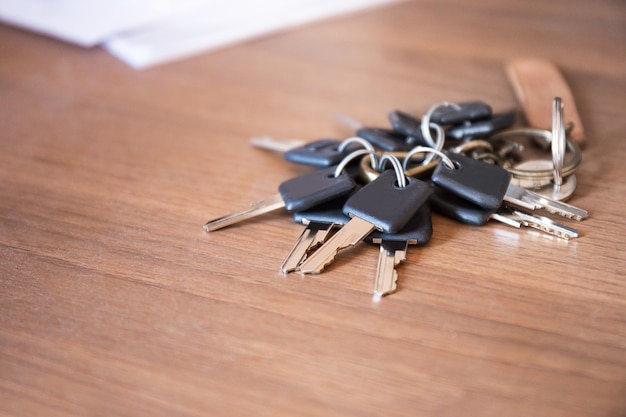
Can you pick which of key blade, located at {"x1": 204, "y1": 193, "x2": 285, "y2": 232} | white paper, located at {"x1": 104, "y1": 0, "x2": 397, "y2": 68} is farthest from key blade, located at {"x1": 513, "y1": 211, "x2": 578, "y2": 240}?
white paper, located at {"x1": 104, "y1": 0, "x2": 397, "y2": 68}

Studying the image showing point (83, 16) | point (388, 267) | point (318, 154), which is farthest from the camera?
point (83, 16)

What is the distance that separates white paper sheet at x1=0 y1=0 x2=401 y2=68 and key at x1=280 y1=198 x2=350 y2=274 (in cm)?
42

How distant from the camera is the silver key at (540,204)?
640 millimetres

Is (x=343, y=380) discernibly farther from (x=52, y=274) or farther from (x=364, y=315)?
(x=52, y=274)

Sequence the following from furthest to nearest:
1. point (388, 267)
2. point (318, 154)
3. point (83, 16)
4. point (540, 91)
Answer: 1. point (83, 16)
2. point (540, 91)
3. point (318, 154)
4. point (388, 267)

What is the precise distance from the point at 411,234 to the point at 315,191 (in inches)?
3.5

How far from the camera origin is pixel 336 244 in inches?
23.5

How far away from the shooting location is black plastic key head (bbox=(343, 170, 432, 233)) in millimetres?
590

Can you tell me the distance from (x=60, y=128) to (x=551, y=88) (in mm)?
559

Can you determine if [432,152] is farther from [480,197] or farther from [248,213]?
[248,213]

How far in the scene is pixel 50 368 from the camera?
0.51 metres

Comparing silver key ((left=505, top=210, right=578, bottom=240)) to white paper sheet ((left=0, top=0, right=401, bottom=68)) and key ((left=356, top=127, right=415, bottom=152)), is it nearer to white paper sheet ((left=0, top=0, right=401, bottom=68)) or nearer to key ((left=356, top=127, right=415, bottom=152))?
key ((left=356, top=127, right=415, bottom=152))

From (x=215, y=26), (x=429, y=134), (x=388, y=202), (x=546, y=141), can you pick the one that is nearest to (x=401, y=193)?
(x=388, y=202)

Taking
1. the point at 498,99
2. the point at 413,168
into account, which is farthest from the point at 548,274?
the point at 498,99
